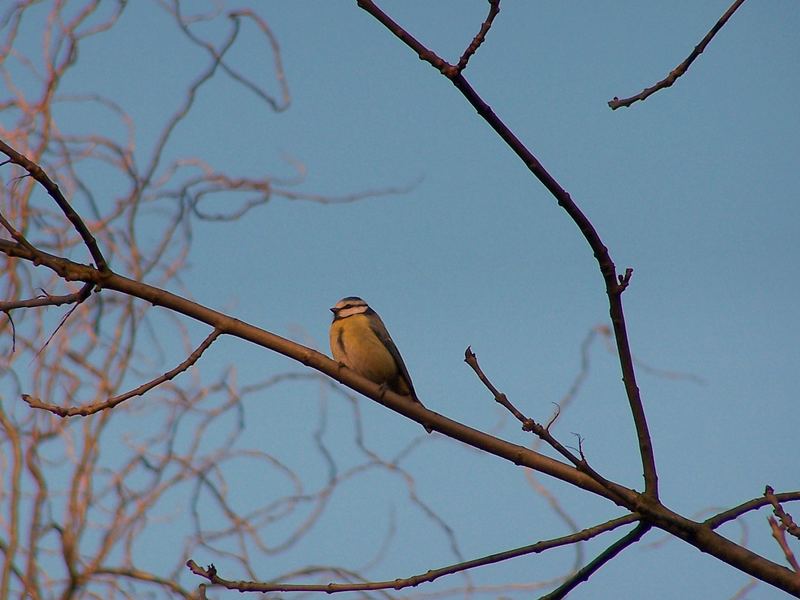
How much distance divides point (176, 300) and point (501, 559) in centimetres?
100

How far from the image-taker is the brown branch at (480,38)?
2105mm

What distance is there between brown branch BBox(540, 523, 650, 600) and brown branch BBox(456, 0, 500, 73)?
3.81 feet

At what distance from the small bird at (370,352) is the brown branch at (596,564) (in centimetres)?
261

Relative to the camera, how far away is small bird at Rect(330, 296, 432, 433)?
495cm

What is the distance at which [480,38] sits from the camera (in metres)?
2.20

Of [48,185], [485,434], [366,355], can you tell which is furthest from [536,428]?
[366,355]

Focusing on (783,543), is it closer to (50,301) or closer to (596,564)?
(596,564)

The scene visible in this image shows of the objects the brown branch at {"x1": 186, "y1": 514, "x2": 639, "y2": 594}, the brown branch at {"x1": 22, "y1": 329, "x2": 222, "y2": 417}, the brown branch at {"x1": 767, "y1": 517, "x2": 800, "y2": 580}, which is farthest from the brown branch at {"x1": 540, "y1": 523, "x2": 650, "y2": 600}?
the brown branch at {"x1": 22, "y1": 329, "x2": 222, "y2": 417}

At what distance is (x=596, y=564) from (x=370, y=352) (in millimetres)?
2726

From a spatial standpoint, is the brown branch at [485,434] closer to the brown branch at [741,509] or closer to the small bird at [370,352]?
the brown branch at [741,509]

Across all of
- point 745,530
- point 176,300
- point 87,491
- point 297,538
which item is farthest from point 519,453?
point 87,491

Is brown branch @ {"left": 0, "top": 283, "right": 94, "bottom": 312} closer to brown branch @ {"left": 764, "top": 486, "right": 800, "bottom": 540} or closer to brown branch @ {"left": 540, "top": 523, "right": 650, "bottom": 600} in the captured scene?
brown branch @ {"left": 540, "top": 523, "right": 650, "bottom": 600}

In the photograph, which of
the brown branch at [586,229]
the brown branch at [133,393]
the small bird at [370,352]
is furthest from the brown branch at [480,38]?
the small bird at [370,352]

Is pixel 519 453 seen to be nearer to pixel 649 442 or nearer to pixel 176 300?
pixel 649 442
